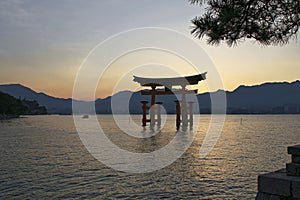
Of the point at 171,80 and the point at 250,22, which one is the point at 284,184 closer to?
the point at 250,22

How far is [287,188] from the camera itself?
15.9 ft

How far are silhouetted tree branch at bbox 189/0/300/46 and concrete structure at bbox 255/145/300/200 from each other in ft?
7.24

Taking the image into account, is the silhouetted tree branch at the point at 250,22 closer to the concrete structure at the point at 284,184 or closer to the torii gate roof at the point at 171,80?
the concrete structure at the point at 284,184

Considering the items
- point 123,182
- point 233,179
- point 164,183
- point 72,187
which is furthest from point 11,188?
point 233,179

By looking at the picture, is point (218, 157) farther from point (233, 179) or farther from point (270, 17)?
point (270, 17)

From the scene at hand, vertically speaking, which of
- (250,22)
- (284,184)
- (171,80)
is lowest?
(284,184)

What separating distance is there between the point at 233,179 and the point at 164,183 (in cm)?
267

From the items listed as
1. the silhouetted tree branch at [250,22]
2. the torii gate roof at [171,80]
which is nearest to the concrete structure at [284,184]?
the silhouetted tree branch at [250,22]

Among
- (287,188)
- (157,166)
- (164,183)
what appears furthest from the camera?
(157,166)

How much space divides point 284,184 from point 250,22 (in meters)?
2.98

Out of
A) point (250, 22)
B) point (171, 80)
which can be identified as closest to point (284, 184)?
point (250, 22)

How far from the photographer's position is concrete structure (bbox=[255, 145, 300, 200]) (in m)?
4.81

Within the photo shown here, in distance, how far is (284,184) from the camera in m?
4.88

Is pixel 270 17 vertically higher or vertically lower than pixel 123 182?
higher
